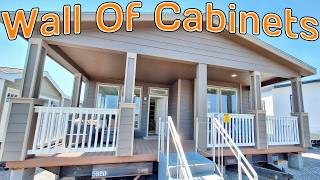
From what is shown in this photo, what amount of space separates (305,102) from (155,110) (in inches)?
421

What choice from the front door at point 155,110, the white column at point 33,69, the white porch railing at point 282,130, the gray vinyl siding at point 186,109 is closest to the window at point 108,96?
the front door at point 155,110

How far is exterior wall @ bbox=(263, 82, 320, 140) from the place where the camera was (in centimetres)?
1066

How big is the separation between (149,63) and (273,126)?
4.45m

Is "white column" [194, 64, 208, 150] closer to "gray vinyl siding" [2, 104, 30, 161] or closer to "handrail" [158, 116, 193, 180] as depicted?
"handrail" [158, 116, 193, 180]

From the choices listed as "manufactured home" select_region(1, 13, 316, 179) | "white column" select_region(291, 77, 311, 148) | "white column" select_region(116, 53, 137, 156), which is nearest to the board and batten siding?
"manufactured home" select_region(1, 13, 316, 179)

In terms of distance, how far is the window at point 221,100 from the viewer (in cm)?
742

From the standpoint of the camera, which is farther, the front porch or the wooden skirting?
the front porch

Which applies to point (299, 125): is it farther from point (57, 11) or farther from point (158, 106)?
point (57, 11)

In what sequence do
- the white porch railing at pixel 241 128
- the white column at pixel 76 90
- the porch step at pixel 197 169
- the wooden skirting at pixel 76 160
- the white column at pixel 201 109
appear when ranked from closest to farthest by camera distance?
the porch step at pixel 197 169 → the wooden skirting at pixel 76 160 → the white column at pixel 201 109 → the white porch railing at pixel 241 128 → the white column at pixel 76 90

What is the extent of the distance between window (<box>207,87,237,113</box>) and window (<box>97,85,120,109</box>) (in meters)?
4.17

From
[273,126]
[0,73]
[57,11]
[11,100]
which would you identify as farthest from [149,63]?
[0,73]

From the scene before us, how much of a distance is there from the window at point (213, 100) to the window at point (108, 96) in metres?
4.15

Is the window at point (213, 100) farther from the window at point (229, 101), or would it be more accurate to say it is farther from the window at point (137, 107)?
the window at point (137, 107)

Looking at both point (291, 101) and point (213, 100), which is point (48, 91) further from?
point (291, 101)
